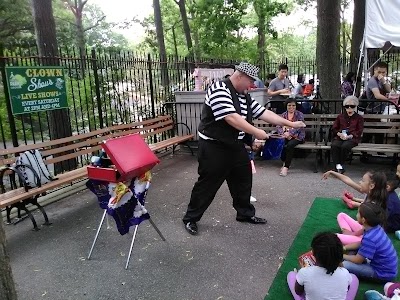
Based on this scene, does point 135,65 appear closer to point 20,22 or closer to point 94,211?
point 94,211

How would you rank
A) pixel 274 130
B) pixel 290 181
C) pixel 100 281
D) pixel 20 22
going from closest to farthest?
pixel 100 281 → pixel 290 181 → pixel 274 130 → pixel 20 22

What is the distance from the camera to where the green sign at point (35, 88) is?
5.11 metres

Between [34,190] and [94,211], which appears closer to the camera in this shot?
[34,190]

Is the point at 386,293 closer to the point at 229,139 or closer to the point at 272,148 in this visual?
the point at 229,139

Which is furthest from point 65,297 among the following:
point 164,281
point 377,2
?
point 377,2

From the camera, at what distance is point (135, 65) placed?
8094 mm

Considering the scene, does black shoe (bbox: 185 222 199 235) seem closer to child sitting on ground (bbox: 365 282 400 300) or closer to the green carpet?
the green carpet

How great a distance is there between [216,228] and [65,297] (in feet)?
6.21

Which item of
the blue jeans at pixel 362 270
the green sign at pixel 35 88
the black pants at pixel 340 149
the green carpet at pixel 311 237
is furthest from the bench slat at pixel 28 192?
the black pants at pixel 340 149

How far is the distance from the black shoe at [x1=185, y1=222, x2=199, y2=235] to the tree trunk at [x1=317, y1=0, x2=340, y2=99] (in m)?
5.23

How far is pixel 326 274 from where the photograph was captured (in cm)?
256

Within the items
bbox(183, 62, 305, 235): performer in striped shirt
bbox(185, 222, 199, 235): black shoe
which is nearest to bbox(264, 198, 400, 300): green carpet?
bbox(183, 62, 305, 235): performer in striped shirt

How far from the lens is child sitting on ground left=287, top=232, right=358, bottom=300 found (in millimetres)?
2518

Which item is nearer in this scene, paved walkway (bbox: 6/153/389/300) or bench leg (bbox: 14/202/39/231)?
paved walkway (bbox: 6/153/389/300)
